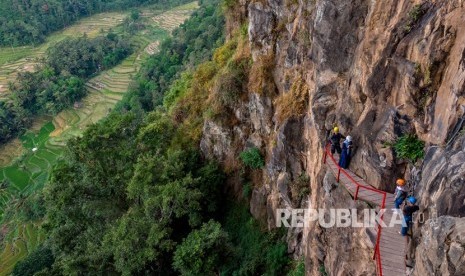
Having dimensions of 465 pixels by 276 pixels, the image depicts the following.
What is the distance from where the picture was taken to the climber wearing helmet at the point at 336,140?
13.6 meters

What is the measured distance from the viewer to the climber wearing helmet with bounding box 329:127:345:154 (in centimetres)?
1365

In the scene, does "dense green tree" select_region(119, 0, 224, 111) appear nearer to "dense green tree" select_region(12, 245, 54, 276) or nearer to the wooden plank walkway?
"dense green tree" select_region(12, 245, 54, 276)

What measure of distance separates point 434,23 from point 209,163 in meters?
16.4

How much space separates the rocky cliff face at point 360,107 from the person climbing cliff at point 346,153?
0.23m

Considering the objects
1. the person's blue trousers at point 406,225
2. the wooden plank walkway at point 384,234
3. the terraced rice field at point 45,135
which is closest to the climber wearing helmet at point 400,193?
the wooden plank walkway at point 384,234

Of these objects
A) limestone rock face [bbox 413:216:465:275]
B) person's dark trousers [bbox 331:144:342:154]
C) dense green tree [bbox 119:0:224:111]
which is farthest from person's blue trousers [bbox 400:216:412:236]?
dense green tree [bbox 119:0:224:111]

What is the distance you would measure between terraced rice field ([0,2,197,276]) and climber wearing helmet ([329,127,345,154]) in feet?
115

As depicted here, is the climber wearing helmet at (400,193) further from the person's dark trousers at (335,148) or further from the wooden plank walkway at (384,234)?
the person's dark trousers at (335,148)

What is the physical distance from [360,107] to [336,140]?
55.1 inches

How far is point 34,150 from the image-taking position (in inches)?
2539

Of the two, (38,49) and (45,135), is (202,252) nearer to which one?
(45,135)

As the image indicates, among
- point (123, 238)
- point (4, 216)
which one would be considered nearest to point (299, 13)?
point (123, 238)

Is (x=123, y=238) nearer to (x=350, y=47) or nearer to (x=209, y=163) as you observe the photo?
(x=209, y=163)

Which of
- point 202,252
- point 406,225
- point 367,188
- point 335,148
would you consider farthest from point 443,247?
point 202,252
